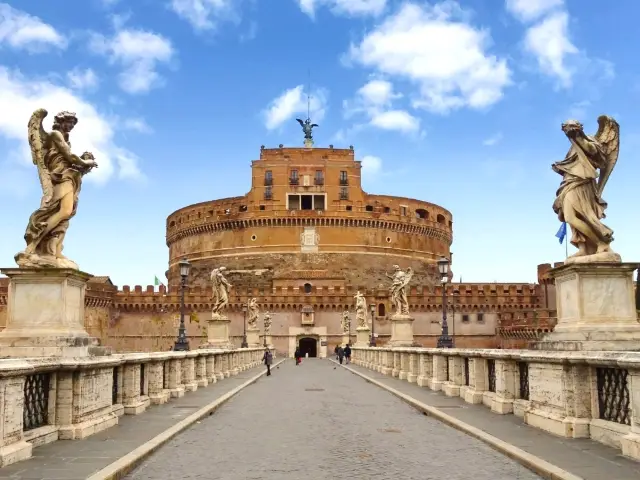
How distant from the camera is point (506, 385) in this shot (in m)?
11.0

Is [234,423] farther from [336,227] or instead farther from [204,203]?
[204,203]

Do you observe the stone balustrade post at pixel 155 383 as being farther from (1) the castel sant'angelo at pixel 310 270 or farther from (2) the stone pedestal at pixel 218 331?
(1) the castel sant'angelo at pixel 310 270

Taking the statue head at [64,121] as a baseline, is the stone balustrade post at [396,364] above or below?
below

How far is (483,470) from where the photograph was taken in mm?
7078

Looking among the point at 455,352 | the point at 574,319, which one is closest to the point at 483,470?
the point at 574,319

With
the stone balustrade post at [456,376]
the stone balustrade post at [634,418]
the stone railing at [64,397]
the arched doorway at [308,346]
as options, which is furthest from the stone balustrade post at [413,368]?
the arched doorway at [308,346]

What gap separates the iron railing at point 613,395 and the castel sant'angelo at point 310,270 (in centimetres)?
5684

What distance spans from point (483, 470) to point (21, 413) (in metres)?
4.56

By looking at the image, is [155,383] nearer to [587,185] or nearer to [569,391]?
[569,391]

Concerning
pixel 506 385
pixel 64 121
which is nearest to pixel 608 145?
pixel 506 385

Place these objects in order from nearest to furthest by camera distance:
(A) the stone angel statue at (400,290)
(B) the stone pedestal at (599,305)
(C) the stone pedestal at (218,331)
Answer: (B) the stone pedestal at (599,305) → (C) the stone pedestal at (218,331) → (A) the stone angel statue at (400,290)

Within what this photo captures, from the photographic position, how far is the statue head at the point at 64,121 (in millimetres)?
9695

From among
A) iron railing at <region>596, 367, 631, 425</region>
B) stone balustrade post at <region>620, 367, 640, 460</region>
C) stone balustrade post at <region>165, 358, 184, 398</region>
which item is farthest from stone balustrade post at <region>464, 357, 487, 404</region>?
stone balustrade post at <region>165, 358, 184, 398</region>

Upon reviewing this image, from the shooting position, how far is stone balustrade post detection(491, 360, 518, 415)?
10.8 metres
